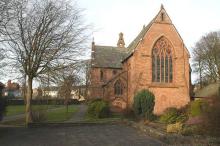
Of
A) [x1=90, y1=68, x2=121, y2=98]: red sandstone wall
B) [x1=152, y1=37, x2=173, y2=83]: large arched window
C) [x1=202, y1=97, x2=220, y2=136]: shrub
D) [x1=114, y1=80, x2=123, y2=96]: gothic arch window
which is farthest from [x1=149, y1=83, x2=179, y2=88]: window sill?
[x1=202, y1=97, x2=220, y2=136]: shrub

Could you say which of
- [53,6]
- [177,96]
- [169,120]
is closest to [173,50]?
[177,96]

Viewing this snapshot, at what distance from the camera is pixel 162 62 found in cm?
4062

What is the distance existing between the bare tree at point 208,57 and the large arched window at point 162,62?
1510cm

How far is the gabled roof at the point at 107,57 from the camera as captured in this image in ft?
167

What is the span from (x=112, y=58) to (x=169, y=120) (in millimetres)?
27955

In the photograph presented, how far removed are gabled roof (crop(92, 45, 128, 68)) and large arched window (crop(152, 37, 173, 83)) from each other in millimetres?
→ 10720

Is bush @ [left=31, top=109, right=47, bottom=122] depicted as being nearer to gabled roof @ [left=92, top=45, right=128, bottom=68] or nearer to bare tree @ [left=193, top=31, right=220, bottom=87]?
gabled roof @ [left=92, top=45, right=128, bottom=68]

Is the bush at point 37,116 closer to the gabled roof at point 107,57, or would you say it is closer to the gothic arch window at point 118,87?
the gothic arch window at point 118,87

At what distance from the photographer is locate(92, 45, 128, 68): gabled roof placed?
167ft

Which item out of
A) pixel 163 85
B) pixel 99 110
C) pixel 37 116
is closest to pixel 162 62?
pixel 163 85

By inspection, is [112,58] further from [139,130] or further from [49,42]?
[139,130]

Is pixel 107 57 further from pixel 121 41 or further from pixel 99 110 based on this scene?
pixel 99 110

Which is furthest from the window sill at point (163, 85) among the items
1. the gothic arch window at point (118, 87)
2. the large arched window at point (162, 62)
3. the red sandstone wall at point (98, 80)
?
the red sandstone wall at point (98, 80)

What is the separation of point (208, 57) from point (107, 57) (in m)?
18.2
